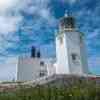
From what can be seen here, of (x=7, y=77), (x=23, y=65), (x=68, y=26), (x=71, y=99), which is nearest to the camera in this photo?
(x=71, y=99)

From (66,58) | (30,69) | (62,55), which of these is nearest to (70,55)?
(66,58)

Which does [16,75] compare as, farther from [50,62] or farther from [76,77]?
[76,77]

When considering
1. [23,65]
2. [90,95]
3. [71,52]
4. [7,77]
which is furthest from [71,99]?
[7,77]

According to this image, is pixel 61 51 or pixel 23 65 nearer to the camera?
pixel 61 51

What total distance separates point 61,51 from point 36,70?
21.7 feet

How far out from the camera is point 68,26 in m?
32.3

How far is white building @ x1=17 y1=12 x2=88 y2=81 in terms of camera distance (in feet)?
98.4

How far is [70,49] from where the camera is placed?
100.0 ft

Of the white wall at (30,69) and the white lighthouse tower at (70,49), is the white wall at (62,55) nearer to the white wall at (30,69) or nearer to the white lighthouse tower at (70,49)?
the white lighthouse tower at (70,49)

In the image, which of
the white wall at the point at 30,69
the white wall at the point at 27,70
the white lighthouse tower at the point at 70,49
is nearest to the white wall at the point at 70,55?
the white lighthouse tower at the point at 70,49

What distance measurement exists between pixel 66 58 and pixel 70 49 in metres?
1.46

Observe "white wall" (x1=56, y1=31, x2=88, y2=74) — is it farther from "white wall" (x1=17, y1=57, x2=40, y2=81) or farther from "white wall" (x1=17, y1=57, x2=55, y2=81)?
"white wall" (x1=17, y1=57, x2=40, y2=81)

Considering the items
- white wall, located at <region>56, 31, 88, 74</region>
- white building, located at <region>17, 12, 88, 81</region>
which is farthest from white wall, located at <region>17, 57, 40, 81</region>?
white wall, located at <region>56, 31, 88, 74</region>

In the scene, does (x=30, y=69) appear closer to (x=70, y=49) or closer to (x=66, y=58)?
(x=66, y=58)
